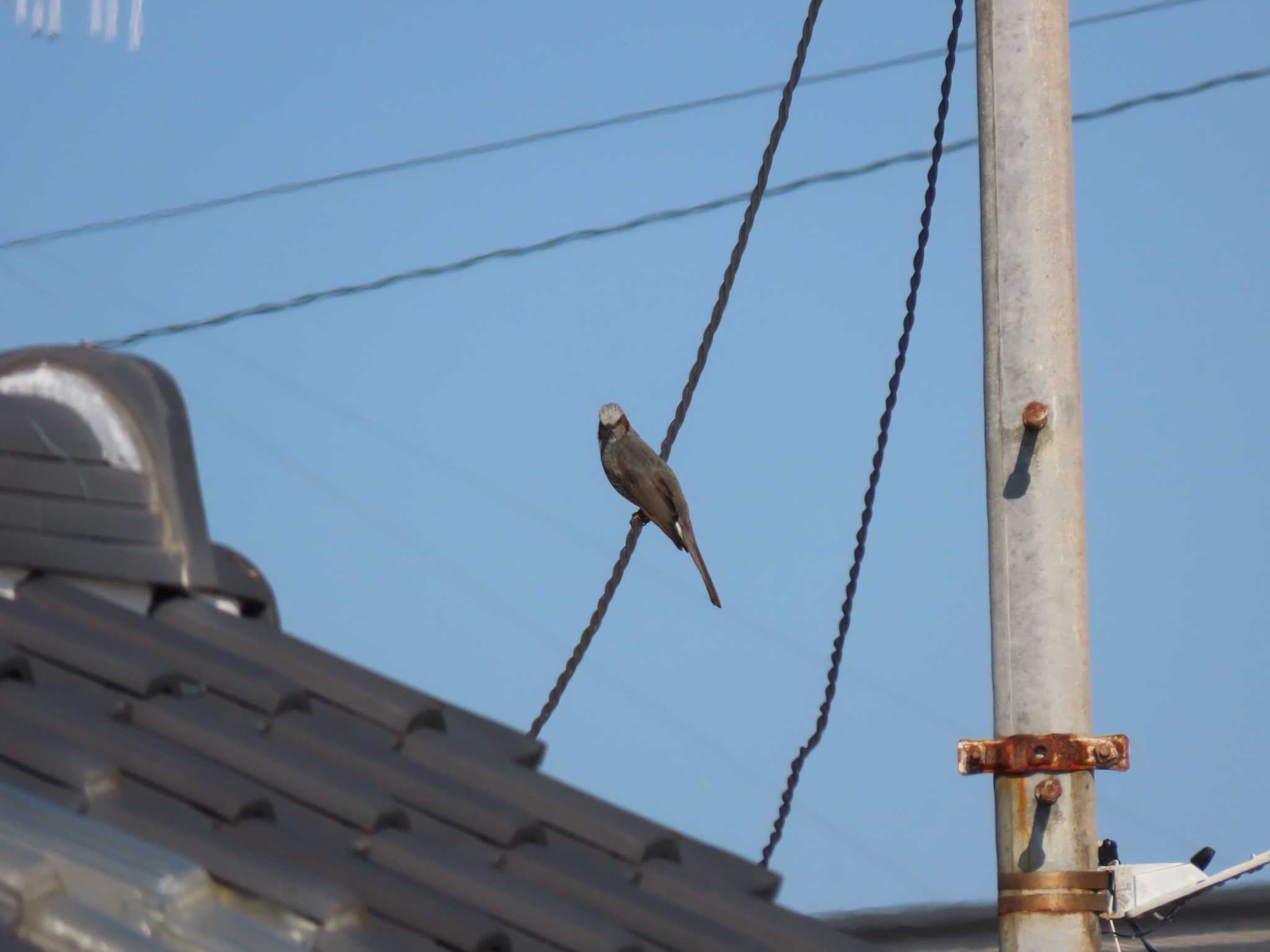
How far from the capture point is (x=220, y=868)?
2.53 meters

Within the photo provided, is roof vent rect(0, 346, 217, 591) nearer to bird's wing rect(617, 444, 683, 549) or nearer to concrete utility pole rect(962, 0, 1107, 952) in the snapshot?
concrete utility pole rect(962, 0, 1107, 952)

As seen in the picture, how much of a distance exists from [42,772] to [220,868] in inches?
14.8

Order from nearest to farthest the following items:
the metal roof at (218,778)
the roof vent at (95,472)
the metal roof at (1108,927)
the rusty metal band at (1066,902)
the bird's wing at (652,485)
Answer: the metal roof at (218,778), the rusty metal band at (1066,902), the roof vent at (95,472), the bird's wing at (652,485), the metal roof at (1108,927)

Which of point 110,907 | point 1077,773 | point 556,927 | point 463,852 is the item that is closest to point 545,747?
point 463,852

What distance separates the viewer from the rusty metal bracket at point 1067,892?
322cm

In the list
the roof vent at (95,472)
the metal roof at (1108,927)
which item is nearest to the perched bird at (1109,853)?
the metal roof at (1108,927)

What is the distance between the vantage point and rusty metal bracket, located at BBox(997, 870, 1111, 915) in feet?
10.6

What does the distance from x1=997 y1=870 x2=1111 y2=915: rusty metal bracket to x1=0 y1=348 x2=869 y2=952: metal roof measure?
0.37 meters

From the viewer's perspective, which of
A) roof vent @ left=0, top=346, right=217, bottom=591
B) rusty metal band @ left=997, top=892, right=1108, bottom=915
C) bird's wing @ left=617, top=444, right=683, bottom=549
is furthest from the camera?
bird's wing @ left=617, top=444, right=683, bottom=549

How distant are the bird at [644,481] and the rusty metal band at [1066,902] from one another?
235 centimetres

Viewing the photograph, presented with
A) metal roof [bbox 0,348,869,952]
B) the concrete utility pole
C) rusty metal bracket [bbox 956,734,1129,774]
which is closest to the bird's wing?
metal roof [bbox 0,348,869,952]

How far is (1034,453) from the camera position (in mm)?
3393

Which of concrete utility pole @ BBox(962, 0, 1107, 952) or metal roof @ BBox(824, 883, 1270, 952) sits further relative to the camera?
metal roof @ BBox(824, 883, 1270, 952)

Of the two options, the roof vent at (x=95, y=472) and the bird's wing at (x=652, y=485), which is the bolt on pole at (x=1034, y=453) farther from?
the bird's wing at (x=652, y=485)
